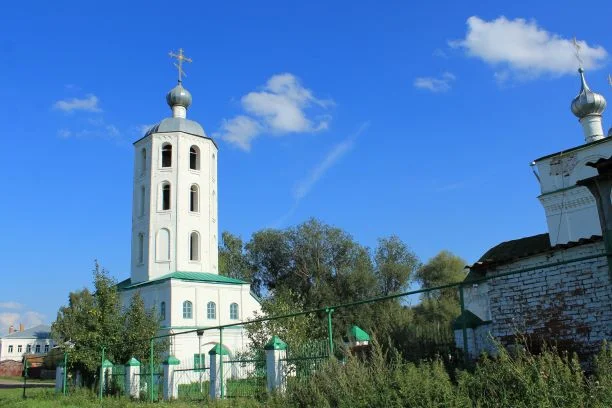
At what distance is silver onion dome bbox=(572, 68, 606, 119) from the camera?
974 inches

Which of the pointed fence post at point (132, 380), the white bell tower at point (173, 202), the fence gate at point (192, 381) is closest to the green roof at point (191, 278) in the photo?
the white bell tower at point (173, 202)

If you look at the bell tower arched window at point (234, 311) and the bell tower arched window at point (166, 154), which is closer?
the bell tower arched window at point (234, 311)

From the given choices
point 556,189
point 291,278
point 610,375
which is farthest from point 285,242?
point 610,375

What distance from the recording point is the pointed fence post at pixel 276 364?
1051 centimetres

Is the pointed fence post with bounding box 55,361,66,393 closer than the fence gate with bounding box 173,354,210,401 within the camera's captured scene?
No

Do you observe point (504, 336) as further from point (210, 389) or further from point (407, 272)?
point (407, 272)

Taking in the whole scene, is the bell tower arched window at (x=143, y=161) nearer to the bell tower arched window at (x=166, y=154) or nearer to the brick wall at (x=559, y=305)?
the bell tower arched window at (x=166, y=154)

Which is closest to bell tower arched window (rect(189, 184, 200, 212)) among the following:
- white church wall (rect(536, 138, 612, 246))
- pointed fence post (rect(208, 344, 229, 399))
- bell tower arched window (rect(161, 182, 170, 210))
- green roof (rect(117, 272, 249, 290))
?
bell tower arched window (rect(161, 182, 170, 210))

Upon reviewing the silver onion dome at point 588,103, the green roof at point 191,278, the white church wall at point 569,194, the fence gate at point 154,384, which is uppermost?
the silver onion dome at point 588,103

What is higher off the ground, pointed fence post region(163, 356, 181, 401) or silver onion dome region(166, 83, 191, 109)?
silver onion dome region(166, 83, 191, 109)

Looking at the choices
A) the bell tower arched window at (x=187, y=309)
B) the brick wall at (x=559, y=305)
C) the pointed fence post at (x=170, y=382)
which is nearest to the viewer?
the brick wall at (x=559, y=305)

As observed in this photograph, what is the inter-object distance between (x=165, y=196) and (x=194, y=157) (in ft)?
9.36

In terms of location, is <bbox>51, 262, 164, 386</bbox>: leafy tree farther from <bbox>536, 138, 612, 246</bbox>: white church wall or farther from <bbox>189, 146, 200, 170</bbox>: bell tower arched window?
<bbox>536, 138, 612, 246</bbox>: white church wall

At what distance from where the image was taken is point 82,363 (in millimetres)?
17859
